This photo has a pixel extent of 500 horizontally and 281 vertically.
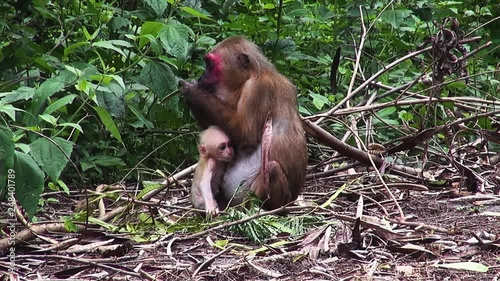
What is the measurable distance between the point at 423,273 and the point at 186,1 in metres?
4.08

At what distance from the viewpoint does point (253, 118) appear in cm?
664

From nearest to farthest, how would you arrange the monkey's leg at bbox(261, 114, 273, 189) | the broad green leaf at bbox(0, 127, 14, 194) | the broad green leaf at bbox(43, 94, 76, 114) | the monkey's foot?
the broad green leaf at bbox(0, 127, 14, 194), the broad green leaf at bbox(43, 94, 76, 114), the monkey's foot, the monkey's leg at bbox(261, 114, 273, 189)

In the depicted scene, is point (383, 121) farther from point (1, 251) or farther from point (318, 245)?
point (1, 251)

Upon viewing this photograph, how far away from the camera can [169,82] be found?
22.7 feet

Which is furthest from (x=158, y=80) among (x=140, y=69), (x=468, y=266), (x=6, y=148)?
(x=468, y=266)

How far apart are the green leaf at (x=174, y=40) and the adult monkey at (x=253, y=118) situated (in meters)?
0.42

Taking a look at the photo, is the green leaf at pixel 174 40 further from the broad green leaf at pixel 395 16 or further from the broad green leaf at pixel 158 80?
the broad green leaf at pixel 395 16

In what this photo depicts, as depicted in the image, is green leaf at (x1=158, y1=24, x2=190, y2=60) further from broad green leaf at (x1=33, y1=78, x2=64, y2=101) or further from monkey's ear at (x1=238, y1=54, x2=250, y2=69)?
broad green leaf at (x1=33, y1=78, x2=64, y2=101)

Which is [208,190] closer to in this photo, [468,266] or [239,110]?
[239,110]

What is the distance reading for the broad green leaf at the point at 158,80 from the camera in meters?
6.88

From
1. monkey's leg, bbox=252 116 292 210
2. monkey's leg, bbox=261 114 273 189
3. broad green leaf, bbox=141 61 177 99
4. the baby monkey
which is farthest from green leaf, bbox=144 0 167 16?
monkey's leg, bbox=252 116 292 210

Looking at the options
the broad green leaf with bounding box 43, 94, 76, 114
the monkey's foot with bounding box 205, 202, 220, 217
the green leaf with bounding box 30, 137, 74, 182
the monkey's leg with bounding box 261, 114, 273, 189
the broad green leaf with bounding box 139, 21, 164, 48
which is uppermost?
the broad green leaf with bounding box 139, 21, 164, 48

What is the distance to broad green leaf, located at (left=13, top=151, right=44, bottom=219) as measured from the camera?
4582 millimetres

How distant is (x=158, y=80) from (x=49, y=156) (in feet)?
7.28
